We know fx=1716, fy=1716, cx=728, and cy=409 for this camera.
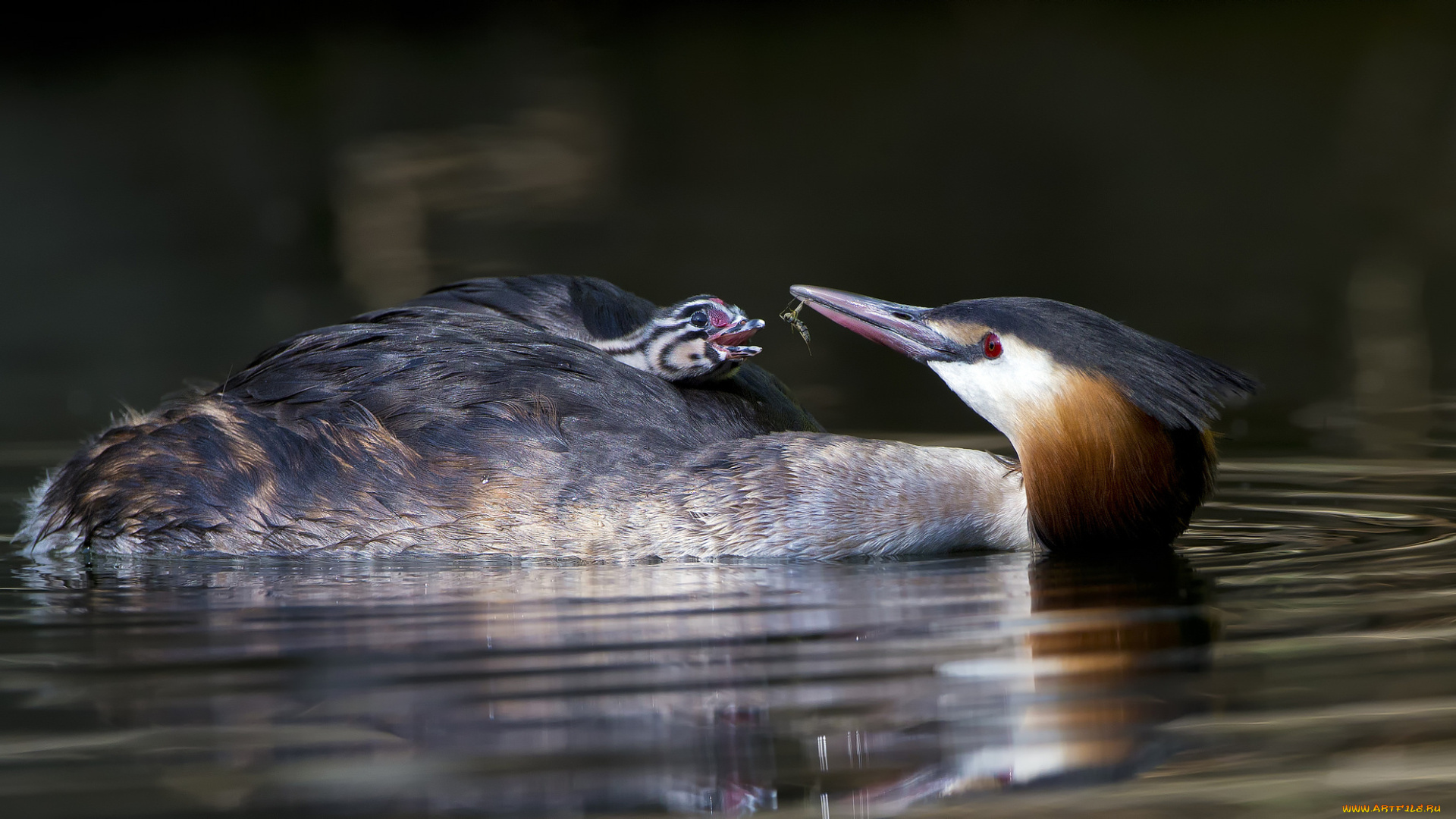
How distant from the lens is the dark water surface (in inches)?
111

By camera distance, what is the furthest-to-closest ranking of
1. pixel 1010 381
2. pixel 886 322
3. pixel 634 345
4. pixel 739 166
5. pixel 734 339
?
pixel 739 166 < pixel 634 345 < pixel 734 339 < pixel 886 322 < pixel 1010 381

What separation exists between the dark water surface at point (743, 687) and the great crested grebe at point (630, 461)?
0.50 feet

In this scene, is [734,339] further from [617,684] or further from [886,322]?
[617,684]

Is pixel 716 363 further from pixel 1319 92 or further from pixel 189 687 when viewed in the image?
pixel 1319 92

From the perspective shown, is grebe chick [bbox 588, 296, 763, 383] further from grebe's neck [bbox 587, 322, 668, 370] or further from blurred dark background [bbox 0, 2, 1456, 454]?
blurred dark background [bbox 0, 2, 1456, 454]

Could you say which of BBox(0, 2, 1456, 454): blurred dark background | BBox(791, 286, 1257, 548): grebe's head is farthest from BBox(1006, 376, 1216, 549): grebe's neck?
BBox(0, 2, 1456, 454): blurred dark background

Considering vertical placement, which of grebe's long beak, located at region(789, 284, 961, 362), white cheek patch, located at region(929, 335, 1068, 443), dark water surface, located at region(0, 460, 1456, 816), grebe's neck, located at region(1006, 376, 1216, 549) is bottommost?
dark water surface, located at region(0, 460, 1456, 816)

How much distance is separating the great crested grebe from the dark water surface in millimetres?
153

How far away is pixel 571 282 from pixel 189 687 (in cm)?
276

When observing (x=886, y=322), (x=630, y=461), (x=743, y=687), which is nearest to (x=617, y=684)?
(x=743, y=687)

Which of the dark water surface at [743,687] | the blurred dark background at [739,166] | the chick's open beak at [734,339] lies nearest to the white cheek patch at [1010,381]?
the dark water surface at [743,687]

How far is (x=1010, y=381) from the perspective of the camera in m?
4.98

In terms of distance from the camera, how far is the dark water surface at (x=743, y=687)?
2.82 meters

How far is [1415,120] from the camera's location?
45.7 feet
